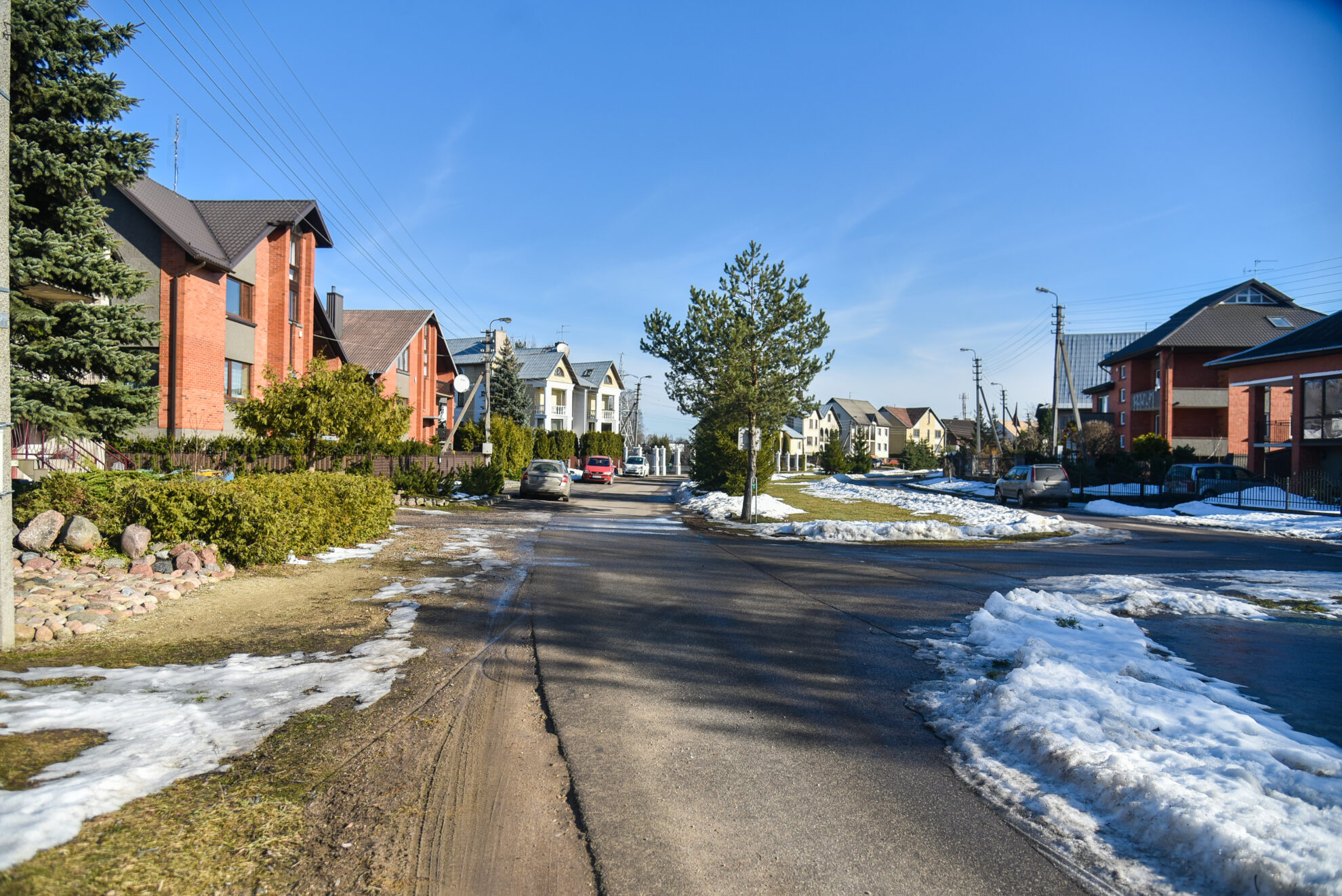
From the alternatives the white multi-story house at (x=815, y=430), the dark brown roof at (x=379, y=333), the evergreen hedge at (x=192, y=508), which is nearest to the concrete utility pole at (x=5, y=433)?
the evergreen hedge at (x=192, y=508)

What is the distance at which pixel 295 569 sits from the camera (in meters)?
10.3

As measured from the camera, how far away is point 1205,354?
4869cm

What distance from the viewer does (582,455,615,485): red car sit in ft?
149

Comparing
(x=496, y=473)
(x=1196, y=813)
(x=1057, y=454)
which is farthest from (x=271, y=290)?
(x=1057, y=454)

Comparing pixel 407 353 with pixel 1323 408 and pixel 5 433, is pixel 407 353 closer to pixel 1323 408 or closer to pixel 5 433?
pixel 5 433

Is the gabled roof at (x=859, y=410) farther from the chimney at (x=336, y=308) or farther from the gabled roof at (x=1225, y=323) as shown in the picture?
the chimney at (x=336, y=308)

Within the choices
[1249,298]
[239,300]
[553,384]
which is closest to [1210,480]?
[1249,298]

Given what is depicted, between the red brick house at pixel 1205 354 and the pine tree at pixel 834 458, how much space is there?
27.0 metres

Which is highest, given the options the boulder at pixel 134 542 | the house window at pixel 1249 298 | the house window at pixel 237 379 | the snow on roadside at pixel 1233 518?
the house window at pixel 1249 298

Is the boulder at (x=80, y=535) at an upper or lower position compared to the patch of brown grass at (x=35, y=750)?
upper

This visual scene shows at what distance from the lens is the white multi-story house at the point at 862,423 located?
128m

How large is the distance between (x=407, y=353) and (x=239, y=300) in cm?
1569

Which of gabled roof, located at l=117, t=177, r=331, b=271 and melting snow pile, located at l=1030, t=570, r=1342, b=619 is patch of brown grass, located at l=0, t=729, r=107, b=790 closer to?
melting snow pile, located at l=1030, t=570, r=1342, b=619

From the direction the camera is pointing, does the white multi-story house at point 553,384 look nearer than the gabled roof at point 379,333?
No
